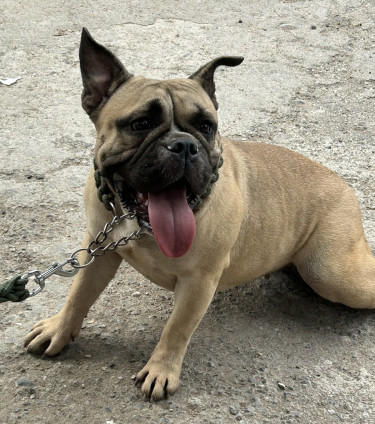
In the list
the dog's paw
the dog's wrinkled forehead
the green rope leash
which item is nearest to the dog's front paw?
the dog's paw

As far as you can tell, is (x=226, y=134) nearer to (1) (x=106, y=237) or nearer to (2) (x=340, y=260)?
(2) (x=340, y=260)

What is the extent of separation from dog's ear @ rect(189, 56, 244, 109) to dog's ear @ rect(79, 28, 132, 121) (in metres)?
0.30

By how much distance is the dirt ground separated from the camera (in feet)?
9.98

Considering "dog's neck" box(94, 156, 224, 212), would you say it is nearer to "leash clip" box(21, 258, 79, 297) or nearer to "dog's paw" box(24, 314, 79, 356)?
"leash clip" box(21, 258, 79, 297)

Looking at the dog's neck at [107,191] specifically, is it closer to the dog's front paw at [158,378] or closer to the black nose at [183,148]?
the black nose at [183,148]

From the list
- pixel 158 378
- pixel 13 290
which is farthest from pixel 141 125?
pixel 158 378

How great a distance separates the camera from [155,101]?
268 cm

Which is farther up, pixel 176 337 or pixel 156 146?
pixel 156 146

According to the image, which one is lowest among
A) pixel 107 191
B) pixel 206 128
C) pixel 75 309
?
pixel 75 309

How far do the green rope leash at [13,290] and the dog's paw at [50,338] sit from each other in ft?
1.90

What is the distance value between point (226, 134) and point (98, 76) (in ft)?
7.54

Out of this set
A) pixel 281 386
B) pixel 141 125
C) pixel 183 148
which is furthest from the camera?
pixel 281 386

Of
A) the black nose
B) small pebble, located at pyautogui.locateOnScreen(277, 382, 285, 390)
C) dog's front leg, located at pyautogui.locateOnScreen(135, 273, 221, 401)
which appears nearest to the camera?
the black nose

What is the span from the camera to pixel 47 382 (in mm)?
3020
